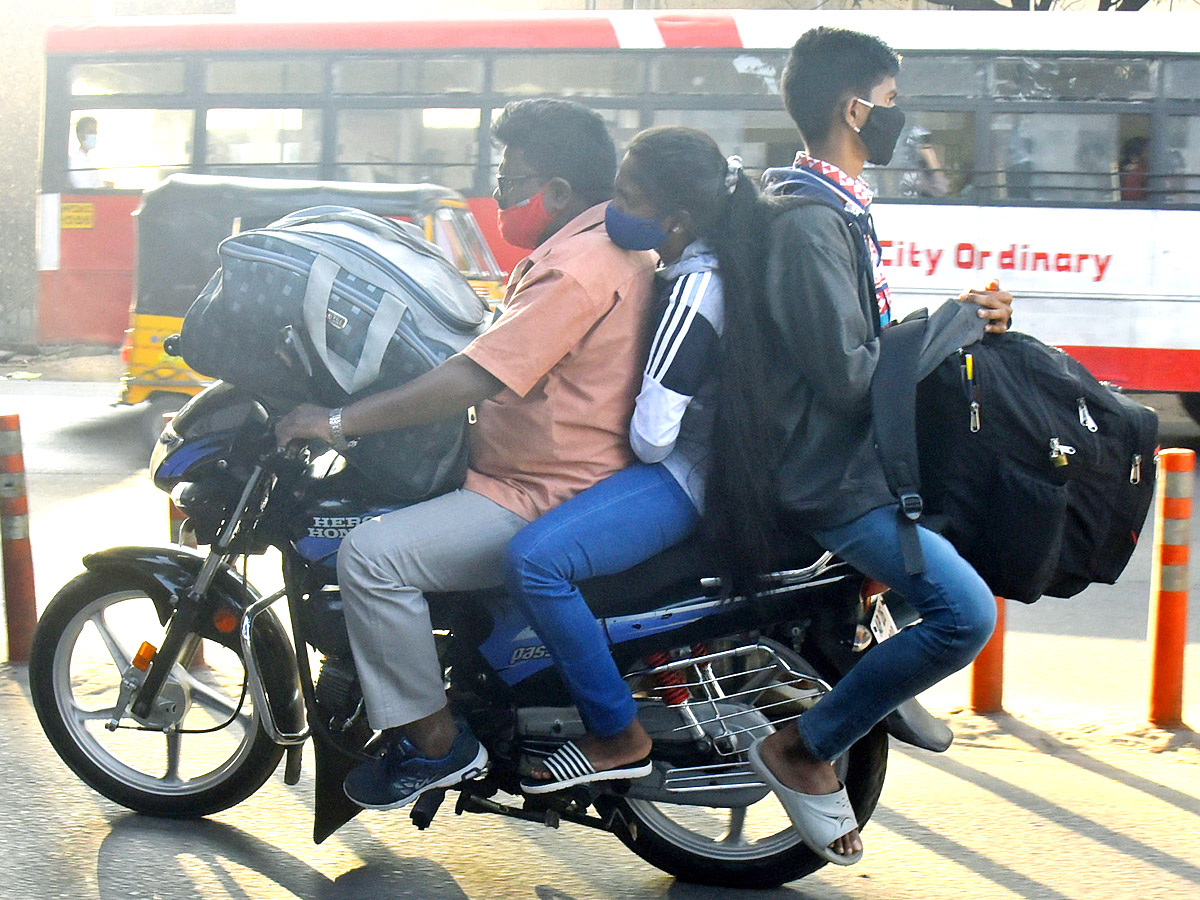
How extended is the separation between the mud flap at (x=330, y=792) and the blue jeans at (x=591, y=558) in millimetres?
590

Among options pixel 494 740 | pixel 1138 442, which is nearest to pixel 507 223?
pixel 494 740

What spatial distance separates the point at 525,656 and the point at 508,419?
1.68 feet

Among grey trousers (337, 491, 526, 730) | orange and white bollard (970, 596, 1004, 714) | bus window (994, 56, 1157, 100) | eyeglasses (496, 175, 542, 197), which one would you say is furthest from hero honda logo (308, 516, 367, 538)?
bus window (994, 56, 1157, 100)

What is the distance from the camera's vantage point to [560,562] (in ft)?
9.03

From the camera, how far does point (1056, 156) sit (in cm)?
1064

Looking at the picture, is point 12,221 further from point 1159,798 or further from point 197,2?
point 1159,798

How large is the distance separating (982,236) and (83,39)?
764cm

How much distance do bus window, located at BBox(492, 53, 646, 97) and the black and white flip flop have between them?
886 cm

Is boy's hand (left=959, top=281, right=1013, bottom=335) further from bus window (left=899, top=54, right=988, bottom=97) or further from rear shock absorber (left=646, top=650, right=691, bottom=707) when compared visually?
bus window (left=899, top=54, right=988, bottom=97)

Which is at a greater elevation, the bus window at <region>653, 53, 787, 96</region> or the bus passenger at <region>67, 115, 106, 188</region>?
the bus window at <region>653, 53, 787, 96</region>

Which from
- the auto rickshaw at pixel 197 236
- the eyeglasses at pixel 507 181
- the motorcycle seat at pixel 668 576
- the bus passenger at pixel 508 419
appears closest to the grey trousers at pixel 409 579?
the bus passenger at pixel 508 419

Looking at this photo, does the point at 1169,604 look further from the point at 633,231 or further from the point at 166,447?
the point at 166,447

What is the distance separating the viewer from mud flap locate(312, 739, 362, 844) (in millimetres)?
3072

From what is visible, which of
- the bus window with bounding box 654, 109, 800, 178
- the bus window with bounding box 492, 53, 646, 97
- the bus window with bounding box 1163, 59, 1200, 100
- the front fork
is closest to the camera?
the front fork
